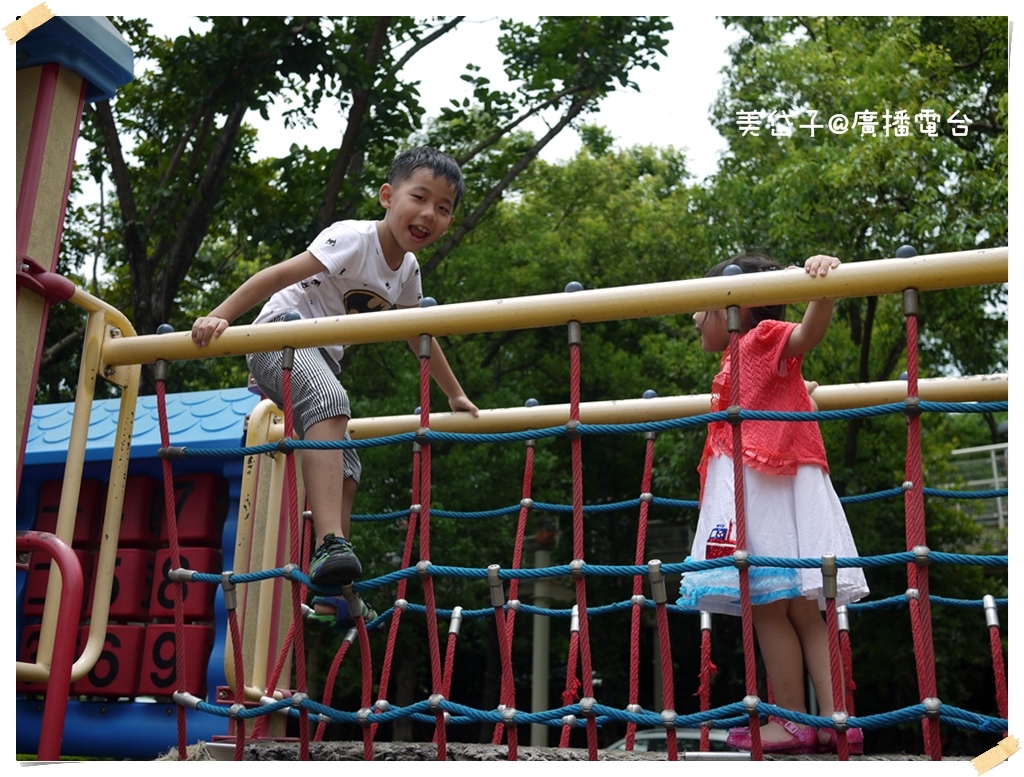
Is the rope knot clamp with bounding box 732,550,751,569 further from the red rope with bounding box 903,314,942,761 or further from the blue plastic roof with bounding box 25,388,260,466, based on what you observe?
the blue plastic roof with bounding box 25,388,260,466

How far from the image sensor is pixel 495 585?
6.01 feet

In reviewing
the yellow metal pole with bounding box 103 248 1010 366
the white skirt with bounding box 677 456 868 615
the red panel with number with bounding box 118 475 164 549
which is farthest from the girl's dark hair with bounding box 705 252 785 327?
the red panel with number with bounding box 118 475 164 549

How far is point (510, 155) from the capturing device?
369 inches

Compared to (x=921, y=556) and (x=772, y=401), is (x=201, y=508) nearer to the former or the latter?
(x=772, y=401)

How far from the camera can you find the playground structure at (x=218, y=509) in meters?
1.83

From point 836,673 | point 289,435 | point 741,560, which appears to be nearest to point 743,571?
point 741,560

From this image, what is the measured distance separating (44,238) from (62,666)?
86cm

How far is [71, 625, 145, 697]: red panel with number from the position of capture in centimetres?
355

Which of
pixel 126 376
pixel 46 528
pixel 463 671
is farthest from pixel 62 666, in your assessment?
pixel 463 671

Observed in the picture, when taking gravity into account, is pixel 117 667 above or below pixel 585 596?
below

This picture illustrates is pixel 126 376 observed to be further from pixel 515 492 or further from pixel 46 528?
pixel 515 492

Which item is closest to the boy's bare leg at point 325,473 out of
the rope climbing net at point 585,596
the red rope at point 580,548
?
the rope climbing net at point 585,596

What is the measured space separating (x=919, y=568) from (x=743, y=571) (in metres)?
0.27

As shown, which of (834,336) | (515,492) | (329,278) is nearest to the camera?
(329,278)
